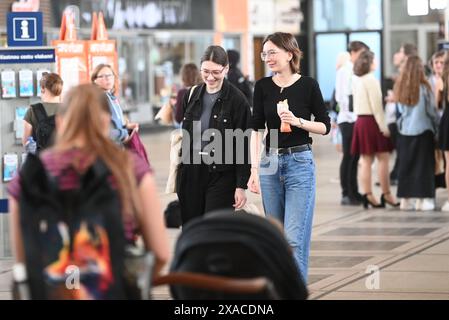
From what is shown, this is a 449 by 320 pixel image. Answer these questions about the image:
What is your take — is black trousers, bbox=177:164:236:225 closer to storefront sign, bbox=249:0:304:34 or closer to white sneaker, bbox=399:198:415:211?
white sneaker, bbox=399:198:415:211

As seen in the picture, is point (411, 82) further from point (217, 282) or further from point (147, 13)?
point (147, 13)

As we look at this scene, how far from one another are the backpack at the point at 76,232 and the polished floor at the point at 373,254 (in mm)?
4282

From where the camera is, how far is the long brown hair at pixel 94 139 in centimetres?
454

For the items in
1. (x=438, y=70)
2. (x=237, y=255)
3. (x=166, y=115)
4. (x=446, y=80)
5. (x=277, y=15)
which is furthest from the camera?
(x=277, y=15)

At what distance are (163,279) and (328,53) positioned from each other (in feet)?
68.2

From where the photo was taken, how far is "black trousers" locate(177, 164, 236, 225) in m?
8.34

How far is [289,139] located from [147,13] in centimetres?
2863

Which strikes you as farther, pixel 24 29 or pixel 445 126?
pixel 445 126

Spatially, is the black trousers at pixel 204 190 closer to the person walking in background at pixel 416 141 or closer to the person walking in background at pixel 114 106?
the person walking in background at pixel 114 106

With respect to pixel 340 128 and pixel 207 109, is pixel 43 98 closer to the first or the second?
pixel 207 109

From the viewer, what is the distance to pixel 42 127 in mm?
10781

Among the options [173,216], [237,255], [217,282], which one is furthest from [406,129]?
[217,282]

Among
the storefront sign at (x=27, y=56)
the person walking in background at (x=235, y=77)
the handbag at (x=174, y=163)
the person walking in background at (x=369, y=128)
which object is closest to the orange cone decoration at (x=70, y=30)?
the person walking in background at (x=235, y=77)
